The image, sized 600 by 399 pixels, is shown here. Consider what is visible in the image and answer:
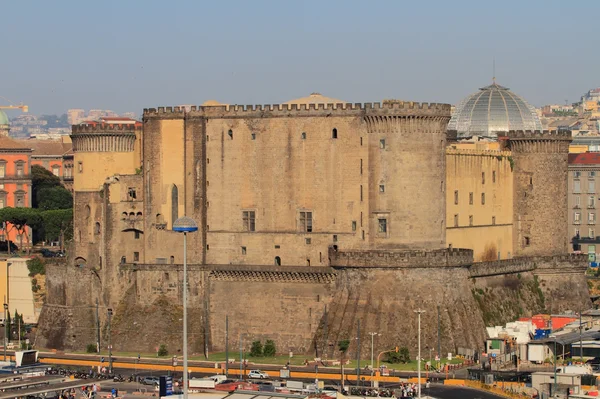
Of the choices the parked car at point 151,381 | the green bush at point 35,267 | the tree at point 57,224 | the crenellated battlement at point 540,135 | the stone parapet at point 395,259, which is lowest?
the parked car at point 151,381

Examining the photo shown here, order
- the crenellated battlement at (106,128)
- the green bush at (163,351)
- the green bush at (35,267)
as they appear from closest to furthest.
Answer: the green bush at (163,351) → the crenellated battlement at (106,128) → the green bush at (35,267)

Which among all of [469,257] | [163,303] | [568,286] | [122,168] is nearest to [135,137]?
[122,168]

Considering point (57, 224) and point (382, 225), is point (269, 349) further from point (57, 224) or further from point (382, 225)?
point (57, 224)

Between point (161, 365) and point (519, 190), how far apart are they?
33.4 m

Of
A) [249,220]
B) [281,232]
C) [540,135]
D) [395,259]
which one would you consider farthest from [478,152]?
[249,220]

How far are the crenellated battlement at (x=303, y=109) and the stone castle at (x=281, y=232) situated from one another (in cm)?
9

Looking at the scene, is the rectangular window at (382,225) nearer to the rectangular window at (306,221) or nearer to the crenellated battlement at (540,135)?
the rectangular window at (306,221)

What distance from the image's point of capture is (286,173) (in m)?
122

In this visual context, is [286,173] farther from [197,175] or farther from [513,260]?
[513,260]

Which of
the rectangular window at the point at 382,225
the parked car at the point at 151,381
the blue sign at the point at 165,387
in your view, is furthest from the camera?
the rectangular window at the point at 382,225

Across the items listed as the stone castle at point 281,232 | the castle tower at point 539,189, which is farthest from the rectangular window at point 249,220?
the castle tower at point 539,189

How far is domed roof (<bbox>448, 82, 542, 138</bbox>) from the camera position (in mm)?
150625

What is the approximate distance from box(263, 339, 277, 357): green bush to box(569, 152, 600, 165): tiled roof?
207 feet

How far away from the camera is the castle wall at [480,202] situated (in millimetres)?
126750
